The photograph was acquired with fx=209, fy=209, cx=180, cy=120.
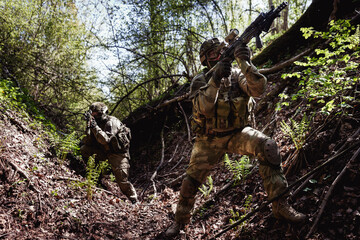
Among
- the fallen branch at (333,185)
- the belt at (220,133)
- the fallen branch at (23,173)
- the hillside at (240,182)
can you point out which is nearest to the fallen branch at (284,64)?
the hillside at (240,182)

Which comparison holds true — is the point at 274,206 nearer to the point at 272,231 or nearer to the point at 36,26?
the point at 272,231

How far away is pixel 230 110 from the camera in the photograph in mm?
3031

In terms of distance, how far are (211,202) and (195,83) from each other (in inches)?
90.5

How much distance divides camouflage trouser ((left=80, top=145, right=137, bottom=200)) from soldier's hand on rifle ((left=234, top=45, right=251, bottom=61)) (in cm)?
421

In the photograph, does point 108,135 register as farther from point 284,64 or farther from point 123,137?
point 284,64

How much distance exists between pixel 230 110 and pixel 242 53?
0.80m

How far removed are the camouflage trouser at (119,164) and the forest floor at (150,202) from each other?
0.31 m

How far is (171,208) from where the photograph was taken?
4.48 meters

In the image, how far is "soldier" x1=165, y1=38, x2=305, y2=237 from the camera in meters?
2.52

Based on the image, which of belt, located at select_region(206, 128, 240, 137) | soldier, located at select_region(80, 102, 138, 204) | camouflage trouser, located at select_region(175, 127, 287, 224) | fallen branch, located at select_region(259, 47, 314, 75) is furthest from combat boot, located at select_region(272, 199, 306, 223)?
fallen branch, located at select_region(259, 47, 314, 75)

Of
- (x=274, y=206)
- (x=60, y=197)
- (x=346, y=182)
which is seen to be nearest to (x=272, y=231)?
(x=274, y=206)

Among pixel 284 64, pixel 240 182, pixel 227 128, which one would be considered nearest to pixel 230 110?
pixel 227 128

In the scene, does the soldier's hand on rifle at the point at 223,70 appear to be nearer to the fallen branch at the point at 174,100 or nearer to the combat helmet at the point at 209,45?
the combat helmet at the point at 209,45

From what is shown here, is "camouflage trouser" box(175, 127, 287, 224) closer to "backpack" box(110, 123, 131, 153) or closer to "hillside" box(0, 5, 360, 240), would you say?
"hillside" box(0, 5, 360, 240)
